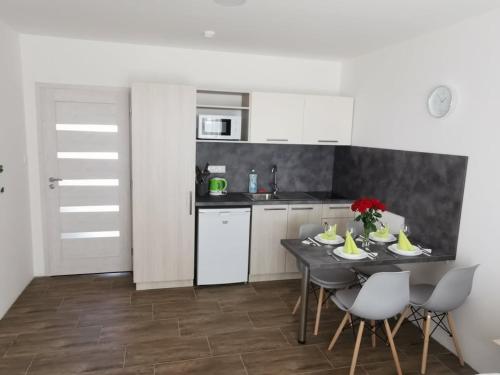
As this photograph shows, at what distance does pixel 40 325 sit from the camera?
320 centimetres

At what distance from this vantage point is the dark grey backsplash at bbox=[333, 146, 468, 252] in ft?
9.82

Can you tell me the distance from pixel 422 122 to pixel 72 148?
349 centimetres

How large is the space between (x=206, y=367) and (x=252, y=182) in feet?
7.55

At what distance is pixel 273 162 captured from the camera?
184 inches

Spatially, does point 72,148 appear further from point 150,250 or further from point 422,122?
point 422,122

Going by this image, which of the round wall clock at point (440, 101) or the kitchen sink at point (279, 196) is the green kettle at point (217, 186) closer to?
the kitchen sink at point (279, 196)

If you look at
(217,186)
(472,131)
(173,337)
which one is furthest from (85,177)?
(472,131)

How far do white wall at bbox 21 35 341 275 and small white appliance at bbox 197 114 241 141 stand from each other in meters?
0.46

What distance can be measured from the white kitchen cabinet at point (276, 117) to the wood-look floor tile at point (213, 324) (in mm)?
1834

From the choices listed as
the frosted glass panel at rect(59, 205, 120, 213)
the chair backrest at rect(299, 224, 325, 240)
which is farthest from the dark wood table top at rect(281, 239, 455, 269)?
the frosted glass panel at rect(59, 205, 120, 213)

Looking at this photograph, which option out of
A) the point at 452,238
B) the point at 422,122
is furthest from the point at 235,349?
the point at 422,122

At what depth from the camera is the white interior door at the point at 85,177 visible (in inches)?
158

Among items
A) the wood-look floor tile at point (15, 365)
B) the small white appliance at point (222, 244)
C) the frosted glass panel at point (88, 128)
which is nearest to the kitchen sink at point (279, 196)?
the small white appliance at point (222, 244)

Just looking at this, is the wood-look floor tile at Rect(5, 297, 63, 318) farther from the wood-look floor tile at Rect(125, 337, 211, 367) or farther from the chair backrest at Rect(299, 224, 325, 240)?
the chair backrest at Rect(299, 224, 325, 240)
